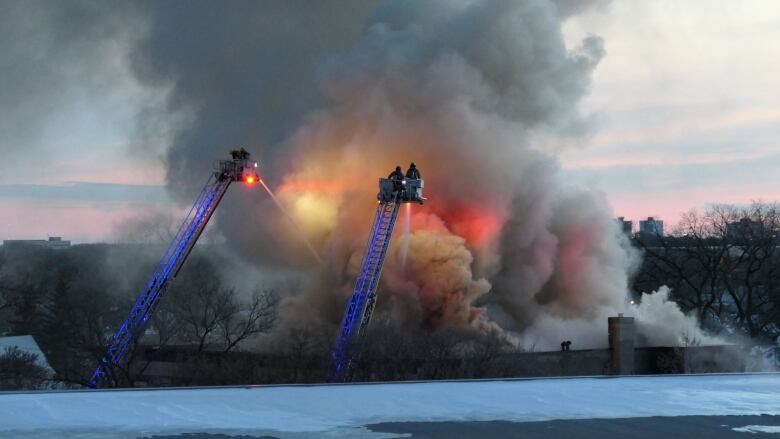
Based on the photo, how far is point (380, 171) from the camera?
58781mm

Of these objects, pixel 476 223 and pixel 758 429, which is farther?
pixel 476 223

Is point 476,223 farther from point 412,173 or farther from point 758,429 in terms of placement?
point 758,429

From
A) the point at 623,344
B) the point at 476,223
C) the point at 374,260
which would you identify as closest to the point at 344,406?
the point at 374,260

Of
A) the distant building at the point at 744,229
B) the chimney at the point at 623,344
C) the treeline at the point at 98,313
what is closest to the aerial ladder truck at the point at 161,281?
the treeline at the point at 98,313

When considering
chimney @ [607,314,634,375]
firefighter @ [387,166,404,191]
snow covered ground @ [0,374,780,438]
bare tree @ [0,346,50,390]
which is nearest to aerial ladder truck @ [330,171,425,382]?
firefighter @ [387,166,404,191]

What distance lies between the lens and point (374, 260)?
5319 cm

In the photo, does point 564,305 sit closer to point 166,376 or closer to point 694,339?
point 694,339

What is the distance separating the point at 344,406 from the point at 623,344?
132 ft

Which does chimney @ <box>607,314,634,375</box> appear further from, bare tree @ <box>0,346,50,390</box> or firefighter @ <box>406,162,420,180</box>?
bare tree @ <box>0,346,50,390</box>

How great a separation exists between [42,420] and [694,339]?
48584 millimetres

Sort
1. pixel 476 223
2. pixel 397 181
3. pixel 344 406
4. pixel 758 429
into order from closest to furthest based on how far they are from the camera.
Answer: pixel 758 429
pixel 344 406
pixel 397 181
pixel 476 223

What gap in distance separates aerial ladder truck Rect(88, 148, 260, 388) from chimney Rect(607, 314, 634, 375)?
20.9 meters

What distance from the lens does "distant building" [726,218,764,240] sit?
74.8 m

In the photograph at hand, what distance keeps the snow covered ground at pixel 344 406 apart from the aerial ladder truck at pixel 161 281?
109ft
